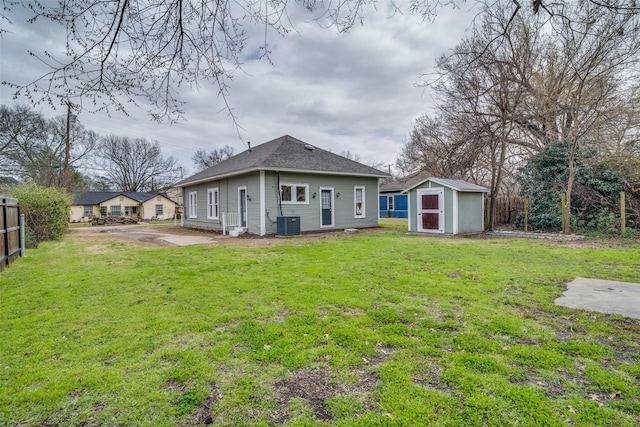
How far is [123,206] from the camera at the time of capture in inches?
1304

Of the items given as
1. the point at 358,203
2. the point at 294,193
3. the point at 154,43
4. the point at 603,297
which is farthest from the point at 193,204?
the point at 603,297

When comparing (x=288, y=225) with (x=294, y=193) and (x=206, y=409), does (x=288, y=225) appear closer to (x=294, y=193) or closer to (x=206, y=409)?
(x=294, y=193)

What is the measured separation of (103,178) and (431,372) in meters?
45.2

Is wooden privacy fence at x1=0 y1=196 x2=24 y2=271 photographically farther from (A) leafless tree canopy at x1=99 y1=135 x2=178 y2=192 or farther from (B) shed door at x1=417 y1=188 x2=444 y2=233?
(A) leafless tree canopy at x1=99 y1=135 x2=178 y2=192

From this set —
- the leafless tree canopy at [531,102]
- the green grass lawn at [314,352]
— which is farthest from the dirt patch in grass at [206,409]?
the leafless tree canopy at [531,102]

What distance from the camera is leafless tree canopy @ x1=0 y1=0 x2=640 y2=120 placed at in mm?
2672

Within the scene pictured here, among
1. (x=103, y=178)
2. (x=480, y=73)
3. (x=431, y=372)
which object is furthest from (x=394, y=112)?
(x=103, y=178)

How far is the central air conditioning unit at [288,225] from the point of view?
41.4 feet

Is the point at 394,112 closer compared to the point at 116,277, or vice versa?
the point at 116,277

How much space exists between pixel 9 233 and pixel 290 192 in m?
8.71

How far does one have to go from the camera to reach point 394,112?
15289mm

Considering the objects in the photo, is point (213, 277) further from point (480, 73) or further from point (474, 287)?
point (480, 73)

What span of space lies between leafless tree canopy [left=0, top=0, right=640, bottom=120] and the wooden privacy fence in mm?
5980

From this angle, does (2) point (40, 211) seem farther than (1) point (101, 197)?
No
